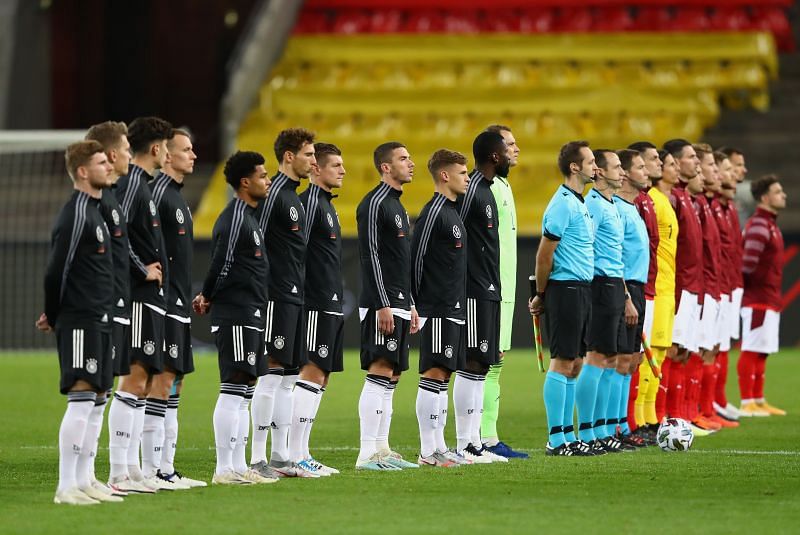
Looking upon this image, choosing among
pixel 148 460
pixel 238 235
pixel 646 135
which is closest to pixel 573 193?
pixel 238 235

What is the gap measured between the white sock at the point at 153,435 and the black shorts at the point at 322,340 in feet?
3.85

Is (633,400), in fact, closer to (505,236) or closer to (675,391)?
(675,391)

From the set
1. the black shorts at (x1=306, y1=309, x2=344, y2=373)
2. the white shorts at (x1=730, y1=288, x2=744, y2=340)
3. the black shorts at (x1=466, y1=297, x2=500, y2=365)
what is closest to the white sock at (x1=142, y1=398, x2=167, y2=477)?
the black shorts at (x1=306, y1=309, x2=344, y2=373)

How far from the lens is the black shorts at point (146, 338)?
8.77m

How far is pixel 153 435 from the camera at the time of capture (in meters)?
9.03

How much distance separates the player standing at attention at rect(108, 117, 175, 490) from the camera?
8.73 meters

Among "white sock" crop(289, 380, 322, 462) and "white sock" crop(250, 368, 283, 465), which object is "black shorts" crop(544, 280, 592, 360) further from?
"white sock" crop(250, 368, 283, 465)

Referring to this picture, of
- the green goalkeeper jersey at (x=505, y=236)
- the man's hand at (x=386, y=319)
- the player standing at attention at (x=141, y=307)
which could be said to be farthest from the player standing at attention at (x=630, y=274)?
the player standing at attention at (x=141, y=307)

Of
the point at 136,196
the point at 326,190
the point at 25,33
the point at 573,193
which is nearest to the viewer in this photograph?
the point at 136,196

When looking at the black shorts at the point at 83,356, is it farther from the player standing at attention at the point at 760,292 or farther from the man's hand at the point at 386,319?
the player standing at attention at the point at 760,292

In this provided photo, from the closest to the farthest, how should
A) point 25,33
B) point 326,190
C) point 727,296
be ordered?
point 326,190 < point 727,296 < point 25,33

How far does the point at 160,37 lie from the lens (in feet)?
91.1

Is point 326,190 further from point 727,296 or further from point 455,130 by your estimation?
point 455,130

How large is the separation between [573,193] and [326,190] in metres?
1.81
